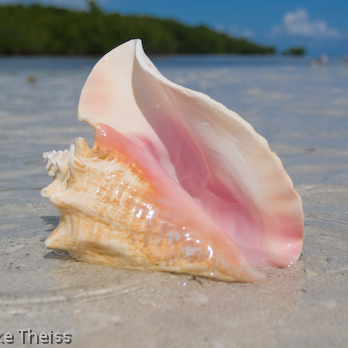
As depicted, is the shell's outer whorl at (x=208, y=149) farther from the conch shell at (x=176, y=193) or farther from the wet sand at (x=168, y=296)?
the wet sand at (x=168, y=296)

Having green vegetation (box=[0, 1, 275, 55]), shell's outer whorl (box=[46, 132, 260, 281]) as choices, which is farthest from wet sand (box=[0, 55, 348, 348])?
green vegetation (box=[0, 1, 275, 55])

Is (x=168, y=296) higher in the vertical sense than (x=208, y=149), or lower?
lower

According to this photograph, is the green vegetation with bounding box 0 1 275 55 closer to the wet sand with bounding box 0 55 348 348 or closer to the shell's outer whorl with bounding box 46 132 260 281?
the wet sand with bounding box 0 55 348 348

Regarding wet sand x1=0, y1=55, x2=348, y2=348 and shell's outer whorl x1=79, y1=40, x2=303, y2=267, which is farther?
shell's outer whorl x1=79, y1=40, x2=303, y2=267

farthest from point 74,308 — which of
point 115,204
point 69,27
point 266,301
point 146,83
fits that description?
point 69,27

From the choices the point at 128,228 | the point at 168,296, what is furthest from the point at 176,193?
the point at 168,296

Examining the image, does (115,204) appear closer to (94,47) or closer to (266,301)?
(266,301)

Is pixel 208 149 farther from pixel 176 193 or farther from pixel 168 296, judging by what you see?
pixel 168 296
